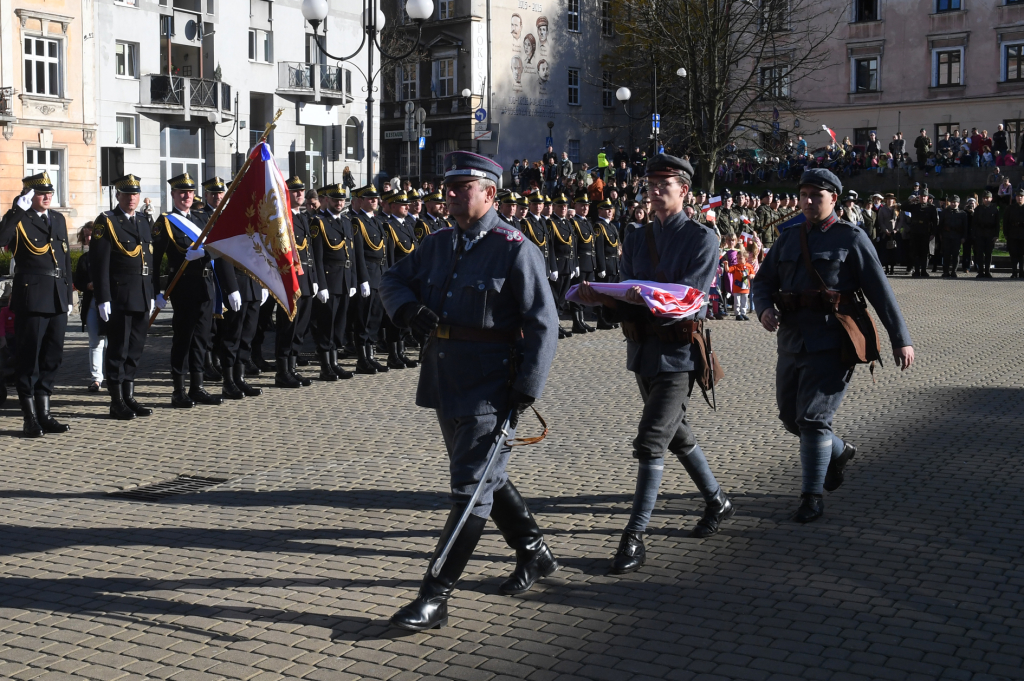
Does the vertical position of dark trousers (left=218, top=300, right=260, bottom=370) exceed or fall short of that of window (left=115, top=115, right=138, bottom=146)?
it falls short

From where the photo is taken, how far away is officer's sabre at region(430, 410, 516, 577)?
5059 millimetres

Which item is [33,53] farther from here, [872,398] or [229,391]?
[872,398]

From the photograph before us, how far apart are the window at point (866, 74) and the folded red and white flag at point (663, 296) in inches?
2214

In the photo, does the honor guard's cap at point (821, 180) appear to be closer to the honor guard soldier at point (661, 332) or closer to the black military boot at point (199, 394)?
the honor guard soldier at point (661, 332)

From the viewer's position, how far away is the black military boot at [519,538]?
5.50 metres

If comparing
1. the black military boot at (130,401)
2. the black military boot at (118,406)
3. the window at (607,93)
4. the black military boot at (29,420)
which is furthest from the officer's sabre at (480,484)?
the window at (607,93)

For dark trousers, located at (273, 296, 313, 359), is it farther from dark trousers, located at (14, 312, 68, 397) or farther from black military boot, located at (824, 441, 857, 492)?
black military boot, located at (824, 441, 857, 492)

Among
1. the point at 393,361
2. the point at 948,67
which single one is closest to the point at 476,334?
the point at 393,361

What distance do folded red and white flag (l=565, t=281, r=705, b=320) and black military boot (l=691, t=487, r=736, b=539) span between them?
1.14 meters

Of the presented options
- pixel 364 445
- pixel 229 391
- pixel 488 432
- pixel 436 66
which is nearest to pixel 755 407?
pixel 364 445

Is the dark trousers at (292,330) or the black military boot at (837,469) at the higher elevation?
the dark trousers at (292,330)

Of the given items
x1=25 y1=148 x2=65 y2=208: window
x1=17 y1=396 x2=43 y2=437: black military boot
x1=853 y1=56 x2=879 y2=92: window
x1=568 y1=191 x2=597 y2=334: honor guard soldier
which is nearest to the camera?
x1=17 y1=396 x2=43 y2=437: black military boot

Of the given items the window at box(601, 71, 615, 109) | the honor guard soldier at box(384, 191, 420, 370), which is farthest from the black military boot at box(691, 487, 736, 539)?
the window at box(601, 71, 615, 109)

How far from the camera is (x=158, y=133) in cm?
4503
